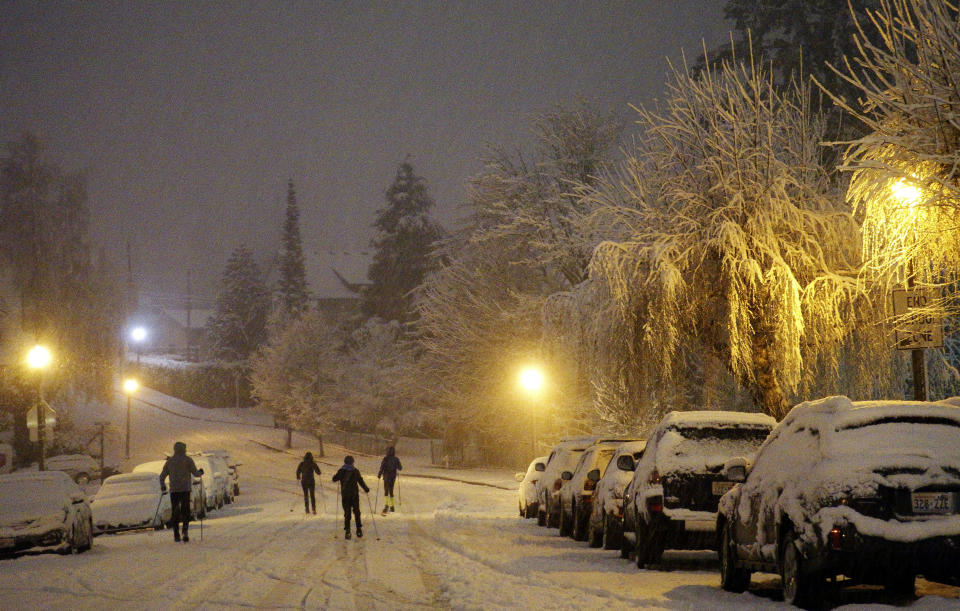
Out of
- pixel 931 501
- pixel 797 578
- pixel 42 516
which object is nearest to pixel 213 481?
pixel 42 516

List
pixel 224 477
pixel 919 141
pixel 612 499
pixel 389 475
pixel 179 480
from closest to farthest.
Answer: pixel 919 141
pixel 612 499
pixel 179 480
pixel 389 475
pixel 224 477

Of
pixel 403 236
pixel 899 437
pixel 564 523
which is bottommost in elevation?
pixel 564 523

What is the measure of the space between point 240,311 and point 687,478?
323 feet

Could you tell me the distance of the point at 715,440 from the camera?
12.4 m

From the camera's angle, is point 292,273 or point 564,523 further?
point 292,273

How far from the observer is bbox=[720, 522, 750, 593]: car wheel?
991cm

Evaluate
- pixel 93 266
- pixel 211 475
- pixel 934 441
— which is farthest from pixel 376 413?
pixel 934 441

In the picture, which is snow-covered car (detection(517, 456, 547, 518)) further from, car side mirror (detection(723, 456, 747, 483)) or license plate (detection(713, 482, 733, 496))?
car side mirror (detection(723, 456, 747, 483))

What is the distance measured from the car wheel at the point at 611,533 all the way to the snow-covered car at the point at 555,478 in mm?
4096

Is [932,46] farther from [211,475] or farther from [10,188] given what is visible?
[10,188]

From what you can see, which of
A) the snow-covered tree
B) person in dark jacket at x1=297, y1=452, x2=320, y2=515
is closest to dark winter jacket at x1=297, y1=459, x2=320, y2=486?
person in dark jacket at x1=297, y1=452, x2=320, y2=515

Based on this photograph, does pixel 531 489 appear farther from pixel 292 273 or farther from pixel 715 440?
pixel 292 273

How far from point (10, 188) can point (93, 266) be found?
18.0 ft

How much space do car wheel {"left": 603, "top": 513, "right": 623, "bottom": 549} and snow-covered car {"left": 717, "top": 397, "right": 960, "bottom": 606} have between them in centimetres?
600
